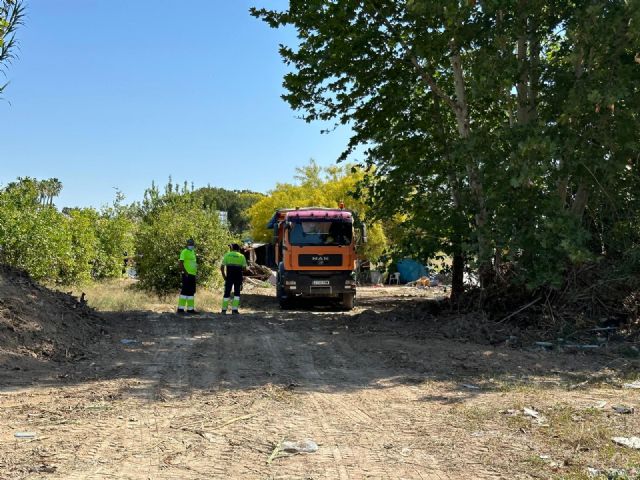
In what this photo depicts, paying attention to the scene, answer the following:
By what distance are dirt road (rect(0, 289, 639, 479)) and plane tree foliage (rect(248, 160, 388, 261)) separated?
2566cm

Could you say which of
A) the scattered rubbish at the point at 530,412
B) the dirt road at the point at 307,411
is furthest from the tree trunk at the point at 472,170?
the scattered rubbish at the point at 530,412

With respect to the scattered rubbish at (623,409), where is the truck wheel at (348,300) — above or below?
above

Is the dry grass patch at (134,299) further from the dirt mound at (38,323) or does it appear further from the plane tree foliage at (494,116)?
the plane tree foliage at (494,116)

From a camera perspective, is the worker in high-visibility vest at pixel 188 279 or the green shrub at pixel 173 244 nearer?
the worker in high-visibility vest at pixel 188 279

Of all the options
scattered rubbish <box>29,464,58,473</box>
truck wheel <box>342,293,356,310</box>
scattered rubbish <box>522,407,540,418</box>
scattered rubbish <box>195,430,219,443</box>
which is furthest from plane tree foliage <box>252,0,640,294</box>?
scattered rubbish <box>29,464,58,473</box>

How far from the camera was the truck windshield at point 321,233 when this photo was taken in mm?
17391

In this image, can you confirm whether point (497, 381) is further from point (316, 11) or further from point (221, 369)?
point (316, 11)

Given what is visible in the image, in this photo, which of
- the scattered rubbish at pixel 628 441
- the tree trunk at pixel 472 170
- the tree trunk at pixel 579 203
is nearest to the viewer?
the scattered rubbish at pixel 628 441

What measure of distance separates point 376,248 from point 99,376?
29.4 meters

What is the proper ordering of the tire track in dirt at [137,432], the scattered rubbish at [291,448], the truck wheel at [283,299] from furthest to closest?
the truck wheel at [283,299] < the scattered rubbish at [291,448] < the tire track in dirt at [137,432]

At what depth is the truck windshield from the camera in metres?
17.4

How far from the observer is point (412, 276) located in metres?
37.8

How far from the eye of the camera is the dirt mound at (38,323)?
8586 mm

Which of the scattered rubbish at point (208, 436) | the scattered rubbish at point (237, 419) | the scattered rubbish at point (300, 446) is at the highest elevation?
the scattered rubbish at point (237, 419)
